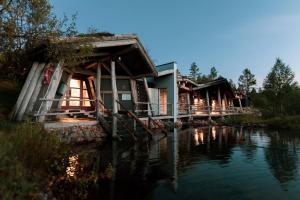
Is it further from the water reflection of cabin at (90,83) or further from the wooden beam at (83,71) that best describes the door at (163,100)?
the wooden beam at (83,71)

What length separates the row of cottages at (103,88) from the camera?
476 inches

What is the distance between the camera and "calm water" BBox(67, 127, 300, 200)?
20.4 feet

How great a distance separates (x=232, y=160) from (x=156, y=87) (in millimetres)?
16182

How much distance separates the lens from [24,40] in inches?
412

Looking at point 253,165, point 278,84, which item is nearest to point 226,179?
point 253,165

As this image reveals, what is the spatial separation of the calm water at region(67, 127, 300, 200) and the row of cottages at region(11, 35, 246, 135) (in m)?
3.22

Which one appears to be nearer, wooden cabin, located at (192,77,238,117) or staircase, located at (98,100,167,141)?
staircase, located at (98,100,167,141)

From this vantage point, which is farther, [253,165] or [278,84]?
[278,84]

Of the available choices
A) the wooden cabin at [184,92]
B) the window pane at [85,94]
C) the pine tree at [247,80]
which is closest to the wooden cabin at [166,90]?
the wooden cabin at [184,92]

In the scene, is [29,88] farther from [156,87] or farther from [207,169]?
[156,87]

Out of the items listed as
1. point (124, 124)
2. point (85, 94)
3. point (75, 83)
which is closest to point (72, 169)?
point (124, 124)

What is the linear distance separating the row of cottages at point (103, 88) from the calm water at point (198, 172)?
10.5 feet

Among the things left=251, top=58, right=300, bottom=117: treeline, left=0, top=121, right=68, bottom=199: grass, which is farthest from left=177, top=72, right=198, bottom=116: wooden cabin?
left=0, top=121, right=68, bottom=199: grass

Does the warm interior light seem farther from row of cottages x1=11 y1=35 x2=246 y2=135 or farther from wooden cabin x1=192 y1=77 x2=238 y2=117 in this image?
wooden cabin x1=192 y1=77 x2=238 y2=117
